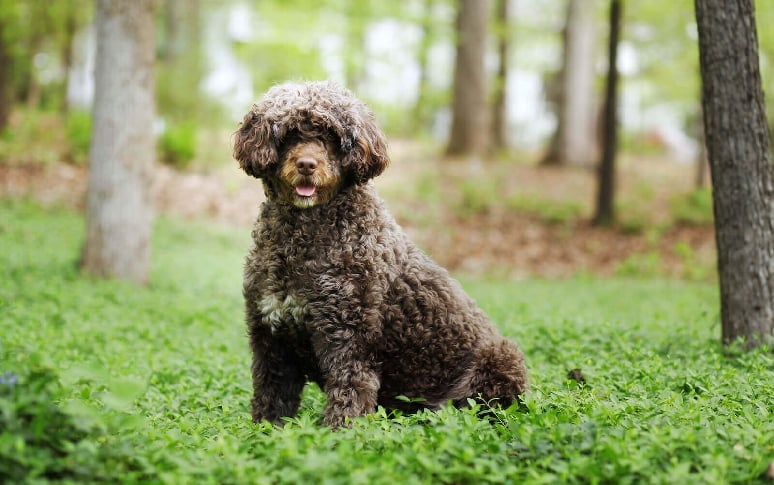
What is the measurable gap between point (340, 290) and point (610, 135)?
42.9 ft

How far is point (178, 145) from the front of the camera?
1805 cm

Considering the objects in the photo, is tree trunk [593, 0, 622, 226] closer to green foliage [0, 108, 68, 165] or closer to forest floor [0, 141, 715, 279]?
forest floor [0, 141, 715, 279]

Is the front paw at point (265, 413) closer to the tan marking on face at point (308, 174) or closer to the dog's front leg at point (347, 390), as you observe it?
the dog's front leg at point (347, 390)

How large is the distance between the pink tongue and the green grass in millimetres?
1300

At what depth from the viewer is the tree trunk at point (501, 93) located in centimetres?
2576

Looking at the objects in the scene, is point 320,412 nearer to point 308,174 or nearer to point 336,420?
point 336,420

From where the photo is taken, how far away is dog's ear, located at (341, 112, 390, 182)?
430cm

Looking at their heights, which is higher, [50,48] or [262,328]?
[50,48]

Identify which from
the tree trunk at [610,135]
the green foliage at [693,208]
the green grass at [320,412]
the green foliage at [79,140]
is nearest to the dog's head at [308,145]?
the green grass at [320,412]

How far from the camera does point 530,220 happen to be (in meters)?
17.1

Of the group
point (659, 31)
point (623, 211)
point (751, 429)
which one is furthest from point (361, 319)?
point (659, 31)

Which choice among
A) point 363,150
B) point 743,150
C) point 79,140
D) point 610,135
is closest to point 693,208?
point 610,135

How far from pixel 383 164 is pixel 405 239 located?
1.85ft

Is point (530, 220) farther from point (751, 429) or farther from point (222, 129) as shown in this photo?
point (751, 429)
